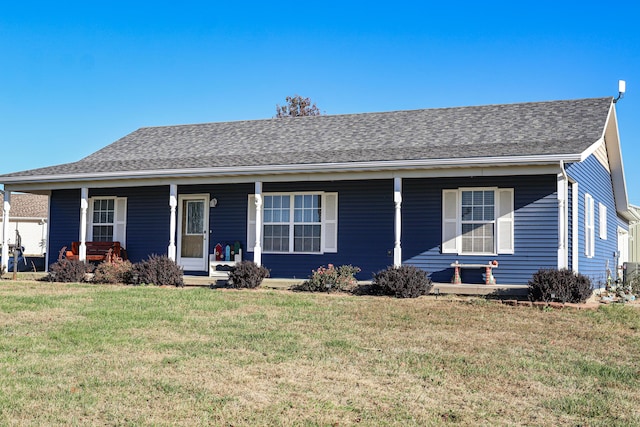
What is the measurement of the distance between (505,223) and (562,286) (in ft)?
9.81

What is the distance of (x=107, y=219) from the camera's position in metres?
18.2

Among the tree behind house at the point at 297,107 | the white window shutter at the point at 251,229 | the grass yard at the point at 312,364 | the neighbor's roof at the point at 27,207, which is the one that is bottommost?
the grass yard at the point at 312,364

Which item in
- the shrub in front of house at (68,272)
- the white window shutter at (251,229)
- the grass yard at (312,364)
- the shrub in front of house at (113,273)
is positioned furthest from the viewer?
the white window shutter at (251,229)

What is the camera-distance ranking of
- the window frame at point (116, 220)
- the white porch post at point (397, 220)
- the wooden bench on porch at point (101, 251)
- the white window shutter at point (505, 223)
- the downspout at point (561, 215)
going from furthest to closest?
the window frame at point (116, 220) < the wooden bench on porch at point (101, 251) < the white window shutter at point (505, 223) < the white porch post at point (397, 220) < the downspout at point (561, 215)

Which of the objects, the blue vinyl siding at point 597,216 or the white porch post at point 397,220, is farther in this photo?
the blue vinyl siding at point 597,216

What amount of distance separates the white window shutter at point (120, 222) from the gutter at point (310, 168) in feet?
5.14

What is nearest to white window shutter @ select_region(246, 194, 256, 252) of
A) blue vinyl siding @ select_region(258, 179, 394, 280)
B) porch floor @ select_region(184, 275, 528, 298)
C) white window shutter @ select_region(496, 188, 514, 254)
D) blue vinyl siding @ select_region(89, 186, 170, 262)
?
blue vinyl siding @ select_region(258, 179, 394, 280)

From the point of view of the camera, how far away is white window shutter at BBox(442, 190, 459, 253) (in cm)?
1486

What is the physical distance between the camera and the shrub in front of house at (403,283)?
42.3 ft

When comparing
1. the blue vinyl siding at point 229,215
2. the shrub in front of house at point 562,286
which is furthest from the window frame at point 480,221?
the blue vinyl siding at point 229,215

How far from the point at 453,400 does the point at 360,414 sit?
946 mm

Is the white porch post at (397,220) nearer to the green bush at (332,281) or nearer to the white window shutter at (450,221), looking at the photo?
the green bush at (332,281)

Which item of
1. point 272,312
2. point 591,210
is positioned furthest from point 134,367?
point 591,210

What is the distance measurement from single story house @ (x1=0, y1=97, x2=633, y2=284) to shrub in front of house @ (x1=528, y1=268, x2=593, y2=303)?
3.28 feet
